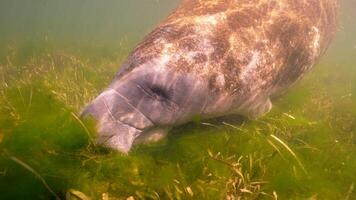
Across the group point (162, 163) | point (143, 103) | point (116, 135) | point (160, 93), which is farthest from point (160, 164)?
point (160, 93)

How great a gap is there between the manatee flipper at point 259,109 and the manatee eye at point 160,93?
1.64 metres

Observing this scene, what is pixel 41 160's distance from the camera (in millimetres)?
2984

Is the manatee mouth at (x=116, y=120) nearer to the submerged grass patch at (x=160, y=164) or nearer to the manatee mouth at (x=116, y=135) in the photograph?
the manatee mouth at (x=116, y=135)

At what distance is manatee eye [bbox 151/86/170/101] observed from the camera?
4211mm

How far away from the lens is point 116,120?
12.6 feet

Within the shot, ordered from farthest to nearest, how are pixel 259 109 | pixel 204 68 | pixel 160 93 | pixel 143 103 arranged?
1. pixel 259 109
2. pixel 204 68
3. pixel 160 93
4. pixel 143 103

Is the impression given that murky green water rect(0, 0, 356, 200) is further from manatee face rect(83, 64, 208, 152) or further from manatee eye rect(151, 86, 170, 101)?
manatee eye rect(151, 86, 170, 101)

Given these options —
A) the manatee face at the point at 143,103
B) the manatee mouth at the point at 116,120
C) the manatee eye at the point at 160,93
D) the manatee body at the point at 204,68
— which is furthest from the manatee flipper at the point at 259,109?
the manatee mouth at the point at 116,120

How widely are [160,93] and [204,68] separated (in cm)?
62

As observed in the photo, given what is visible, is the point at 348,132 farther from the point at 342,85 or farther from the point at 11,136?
the point at 342,85

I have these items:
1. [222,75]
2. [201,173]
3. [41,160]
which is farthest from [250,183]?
[41,160]

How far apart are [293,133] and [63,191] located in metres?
3.87

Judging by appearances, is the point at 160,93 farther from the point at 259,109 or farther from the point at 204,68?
the point at 259,109

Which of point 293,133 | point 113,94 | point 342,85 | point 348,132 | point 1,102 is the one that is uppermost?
point 113,94
